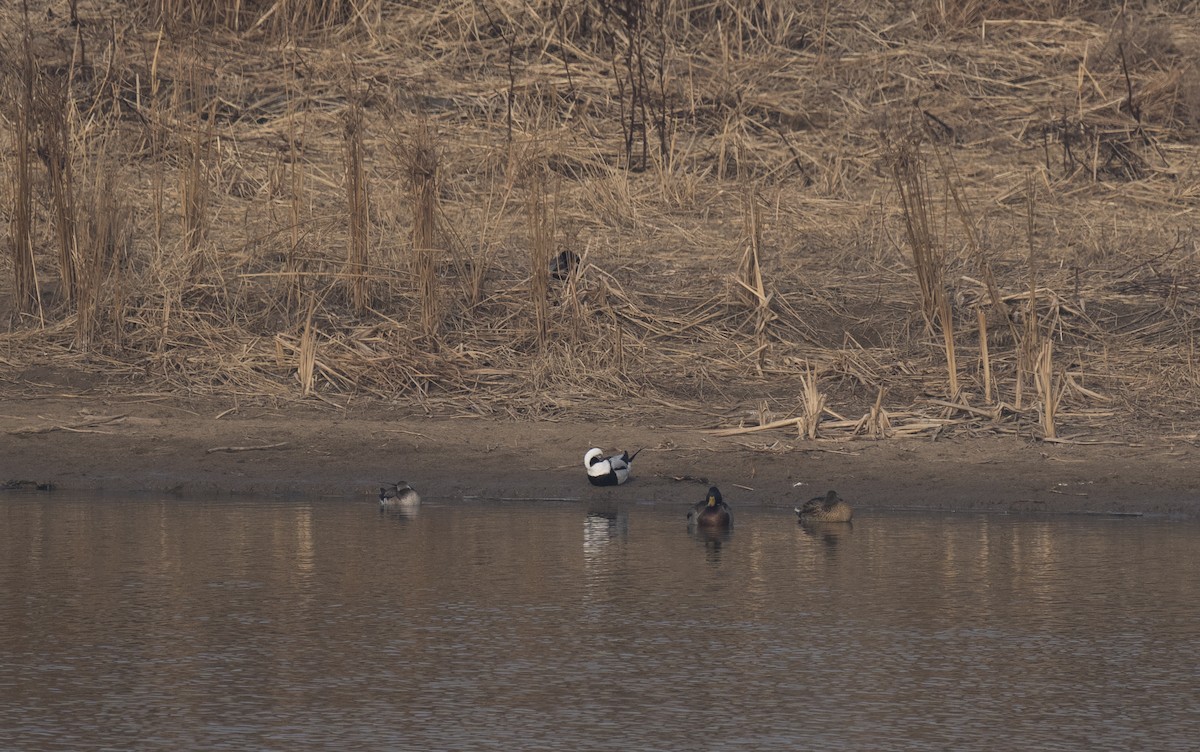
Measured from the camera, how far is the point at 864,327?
1376cm

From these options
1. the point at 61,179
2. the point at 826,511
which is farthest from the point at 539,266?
the point at 826,511

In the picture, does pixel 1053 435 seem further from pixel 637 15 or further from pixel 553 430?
pixel 637 15

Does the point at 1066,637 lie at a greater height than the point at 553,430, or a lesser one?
lesser

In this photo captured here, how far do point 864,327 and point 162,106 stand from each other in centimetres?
742

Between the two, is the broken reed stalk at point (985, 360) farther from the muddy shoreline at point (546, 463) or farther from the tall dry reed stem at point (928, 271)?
the muddy shoreline at point (546, 463)

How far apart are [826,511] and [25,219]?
22.8ft

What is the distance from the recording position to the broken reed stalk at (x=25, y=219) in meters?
13.8

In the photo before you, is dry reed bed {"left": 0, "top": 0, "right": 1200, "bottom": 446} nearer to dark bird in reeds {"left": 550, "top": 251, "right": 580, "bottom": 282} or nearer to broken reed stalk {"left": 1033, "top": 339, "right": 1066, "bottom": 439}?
broken reed stalk {"left": 1033, "top": 339, "right": 1066, "bottom": 439}

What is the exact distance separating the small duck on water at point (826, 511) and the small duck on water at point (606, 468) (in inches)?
46.2

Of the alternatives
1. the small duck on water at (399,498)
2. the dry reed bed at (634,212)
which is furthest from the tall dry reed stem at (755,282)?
the small duck on water at (399,498)

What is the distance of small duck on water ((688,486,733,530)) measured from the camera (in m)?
9.21

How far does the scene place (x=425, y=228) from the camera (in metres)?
13.2

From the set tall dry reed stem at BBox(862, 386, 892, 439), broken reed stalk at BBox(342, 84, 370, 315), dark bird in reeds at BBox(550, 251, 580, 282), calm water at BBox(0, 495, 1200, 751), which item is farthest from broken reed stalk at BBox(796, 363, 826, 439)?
broken reed stalk at BBox(342, 84, 370, 315)

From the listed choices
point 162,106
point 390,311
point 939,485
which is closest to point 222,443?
point 390,311
